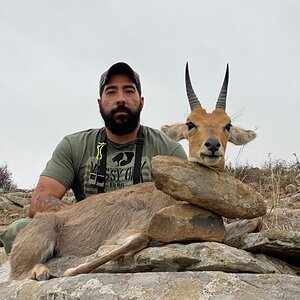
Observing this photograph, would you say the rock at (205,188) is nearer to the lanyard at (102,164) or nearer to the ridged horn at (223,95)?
the ridged horn at (223,95)

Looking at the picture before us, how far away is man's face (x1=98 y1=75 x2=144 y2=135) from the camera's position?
28.0ft

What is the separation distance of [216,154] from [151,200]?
107 cm

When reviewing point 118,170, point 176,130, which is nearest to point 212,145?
point 176,130

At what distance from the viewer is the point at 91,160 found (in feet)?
27.5

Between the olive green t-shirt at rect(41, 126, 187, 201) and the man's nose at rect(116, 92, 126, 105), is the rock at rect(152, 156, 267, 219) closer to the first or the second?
the olive green t-shirt at rect(41, 126, 187, 201)

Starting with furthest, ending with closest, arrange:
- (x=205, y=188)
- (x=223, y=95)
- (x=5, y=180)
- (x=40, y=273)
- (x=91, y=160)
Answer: (x=5, y=180)
(x=91, y=160)
(x=223, y=95)
(x=40, y=273)
(x=205, y=188)

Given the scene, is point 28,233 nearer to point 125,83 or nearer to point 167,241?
point 167,241

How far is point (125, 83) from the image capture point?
8.85m

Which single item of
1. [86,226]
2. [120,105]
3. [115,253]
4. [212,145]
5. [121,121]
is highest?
[120,105]

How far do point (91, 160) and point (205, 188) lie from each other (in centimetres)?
337

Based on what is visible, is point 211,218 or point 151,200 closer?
point 211,218

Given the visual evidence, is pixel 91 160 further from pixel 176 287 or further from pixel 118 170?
pixel 176 287

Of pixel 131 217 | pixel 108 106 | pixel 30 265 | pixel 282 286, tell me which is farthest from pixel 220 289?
pixel 108 106

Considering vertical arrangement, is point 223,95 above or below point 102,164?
above
